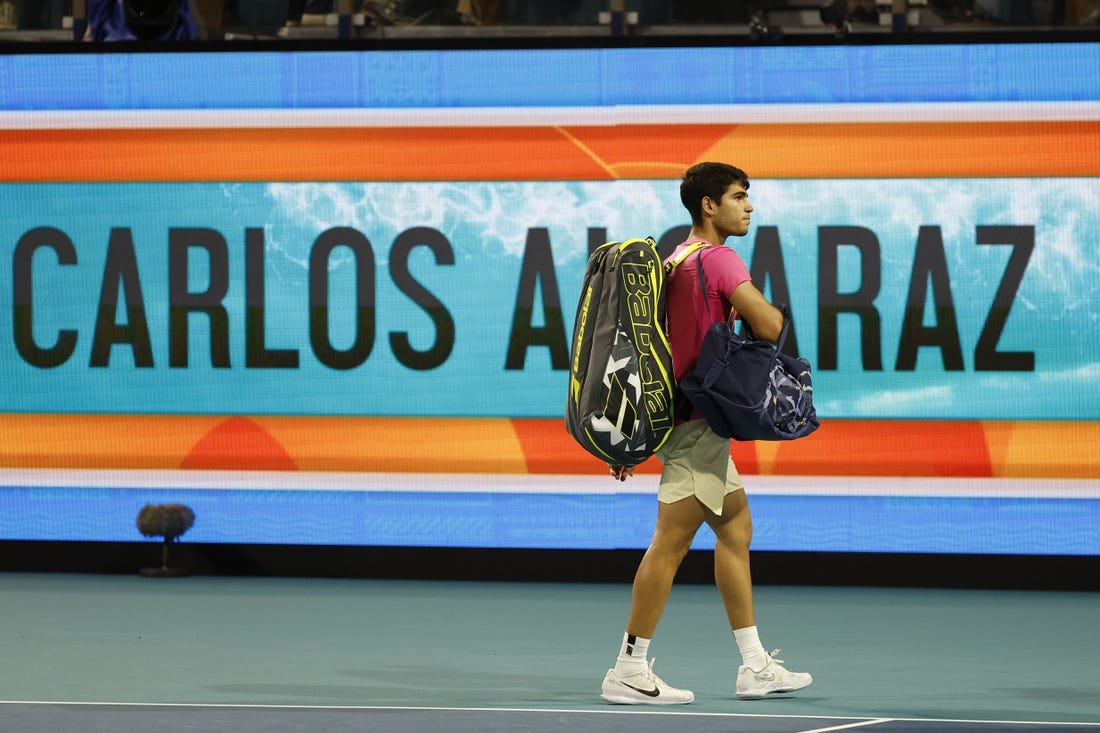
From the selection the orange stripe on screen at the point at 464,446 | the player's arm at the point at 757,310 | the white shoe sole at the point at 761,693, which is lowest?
the white shoe sole at the point at 761,693

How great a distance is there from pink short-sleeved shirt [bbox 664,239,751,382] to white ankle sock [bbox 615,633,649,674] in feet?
3.15

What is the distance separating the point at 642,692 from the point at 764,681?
465 millimetres

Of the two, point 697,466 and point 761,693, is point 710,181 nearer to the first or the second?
point 697,466

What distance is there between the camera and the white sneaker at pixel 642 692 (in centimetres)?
630

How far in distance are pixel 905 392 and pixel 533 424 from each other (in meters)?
2.04

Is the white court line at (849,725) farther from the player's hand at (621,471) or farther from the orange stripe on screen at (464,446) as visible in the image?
the orange stripe on screen at (464,446)

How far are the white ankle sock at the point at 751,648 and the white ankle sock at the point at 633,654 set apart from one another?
1.18ft

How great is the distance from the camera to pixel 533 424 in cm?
962

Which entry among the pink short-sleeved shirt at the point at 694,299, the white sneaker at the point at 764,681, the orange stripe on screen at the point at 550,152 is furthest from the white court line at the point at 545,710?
the orange stripe on screen at the point at 550,152

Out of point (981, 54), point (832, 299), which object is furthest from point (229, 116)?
point (981, 54)

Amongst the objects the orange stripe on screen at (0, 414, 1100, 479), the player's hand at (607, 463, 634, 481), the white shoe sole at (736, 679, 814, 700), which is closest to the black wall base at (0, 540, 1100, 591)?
the orange stripe on screen at (0, 414, 1100, 479)

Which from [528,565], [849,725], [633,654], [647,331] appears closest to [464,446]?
[528,565]

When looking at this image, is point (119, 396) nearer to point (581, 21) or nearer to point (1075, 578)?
point (581, 21)

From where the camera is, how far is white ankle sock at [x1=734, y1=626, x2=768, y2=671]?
6.39 metres
